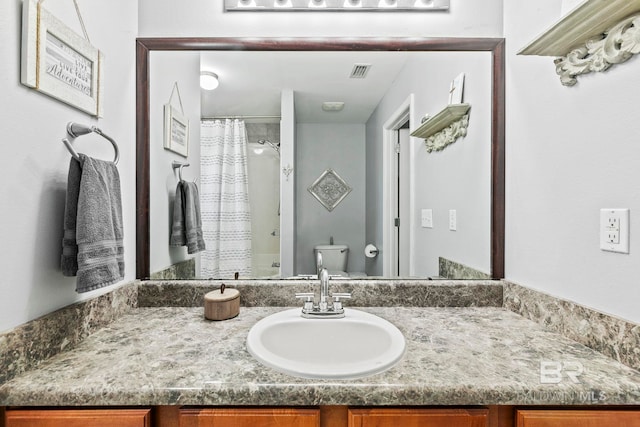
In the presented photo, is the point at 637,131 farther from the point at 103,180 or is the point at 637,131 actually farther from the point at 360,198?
the point at 103,180

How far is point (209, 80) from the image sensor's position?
54.5 inches

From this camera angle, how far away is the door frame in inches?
55.8

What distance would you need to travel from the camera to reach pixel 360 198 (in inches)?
56.1

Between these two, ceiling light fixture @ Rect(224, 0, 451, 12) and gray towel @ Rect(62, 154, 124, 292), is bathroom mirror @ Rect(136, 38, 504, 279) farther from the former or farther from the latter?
gray towel @ Rect(62, 154, 124, 292)

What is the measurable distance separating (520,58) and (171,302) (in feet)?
5.27

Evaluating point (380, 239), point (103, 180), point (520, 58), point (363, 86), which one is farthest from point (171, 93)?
point (520, 58)

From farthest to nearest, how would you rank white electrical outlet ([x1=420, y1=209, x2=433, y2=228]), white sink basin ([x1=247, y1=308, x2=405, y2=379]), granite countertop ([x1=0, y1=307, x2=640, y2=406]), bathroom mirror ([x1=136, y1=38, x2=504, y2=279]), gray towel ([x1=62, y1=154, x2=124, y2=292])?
white electrical outlet ([x1=420, y1=209, x2=433, y2=228]) < bathroom mirror ([x1=136, y1=38, x2=504, y2=279]) < white sink basin ([x1=247, y1=308, x2=405, y2=379]) < gray towel ([x1=62, y1=154, x2=124, y2=292]) < granite countertop ([x1=0, y1=307, x2=640, y2=406])

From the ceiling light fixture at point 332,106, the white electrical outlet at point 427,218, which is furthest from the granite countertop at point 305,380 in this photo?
the ceiling light fixture at point 332,106

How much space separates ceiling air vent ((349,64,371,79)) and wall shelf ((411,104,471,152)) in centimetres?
32

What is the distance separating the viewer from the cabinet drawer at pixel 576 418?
0.73 meters

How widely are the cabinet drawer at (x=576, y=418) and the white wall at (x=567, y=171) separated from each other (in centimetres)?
22

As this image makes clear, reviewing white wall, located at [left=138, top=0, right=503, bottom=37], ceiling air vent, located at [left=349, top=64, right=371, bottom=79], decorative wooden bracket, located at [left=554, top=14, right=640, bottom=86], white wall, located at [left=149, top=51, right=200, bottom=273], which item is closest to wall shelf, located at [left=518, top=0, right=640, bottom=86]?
decorative wooden bracket, located at [left=554, top=14, right=640, bottom=86]

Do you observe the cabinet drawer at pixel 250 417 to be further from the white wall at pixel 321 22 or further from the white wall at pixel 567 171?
the white wall at pixel 321 22

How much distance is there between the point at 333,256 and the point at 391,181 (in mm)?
407
